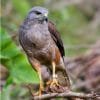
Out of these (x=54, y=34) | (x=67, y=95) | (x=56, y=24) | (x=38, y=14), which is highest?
(x=56, y=24)

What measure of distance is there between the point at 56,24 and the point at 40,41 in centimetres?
504

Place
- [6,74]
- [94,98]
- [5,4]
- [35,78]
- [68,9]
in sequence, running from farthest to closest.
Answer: [68,9] < [5,4] < [6,74] < [35,78] < [94,98]

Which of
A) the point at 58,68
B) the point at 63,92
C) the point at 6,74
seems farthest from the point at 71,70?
the point at 63,92

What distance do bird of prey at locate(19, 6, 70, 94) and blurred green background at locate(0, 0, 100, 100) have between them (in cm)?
110

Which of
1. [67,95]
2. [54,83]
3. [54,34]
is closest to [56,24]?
[54,34]

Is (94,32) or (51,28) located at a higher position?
(94,32)

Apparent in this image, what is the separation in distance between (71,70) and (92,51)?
22.7 inches

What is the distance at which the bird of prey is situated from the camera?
663cm

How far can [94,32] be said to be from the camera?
1305cm

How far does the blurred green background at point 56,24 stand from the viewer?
820 centimetres

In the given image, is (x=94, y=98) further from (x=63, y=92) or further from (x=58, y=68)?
(x=58, y=68)

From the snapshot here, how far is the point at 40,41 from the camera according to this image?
21.9 feet

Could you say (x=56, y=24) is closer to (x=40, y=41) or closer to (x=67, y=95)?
(x=40, y=41)

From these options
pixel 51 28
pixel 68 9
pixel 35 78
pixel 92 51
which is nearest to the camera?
pixel 51 28
